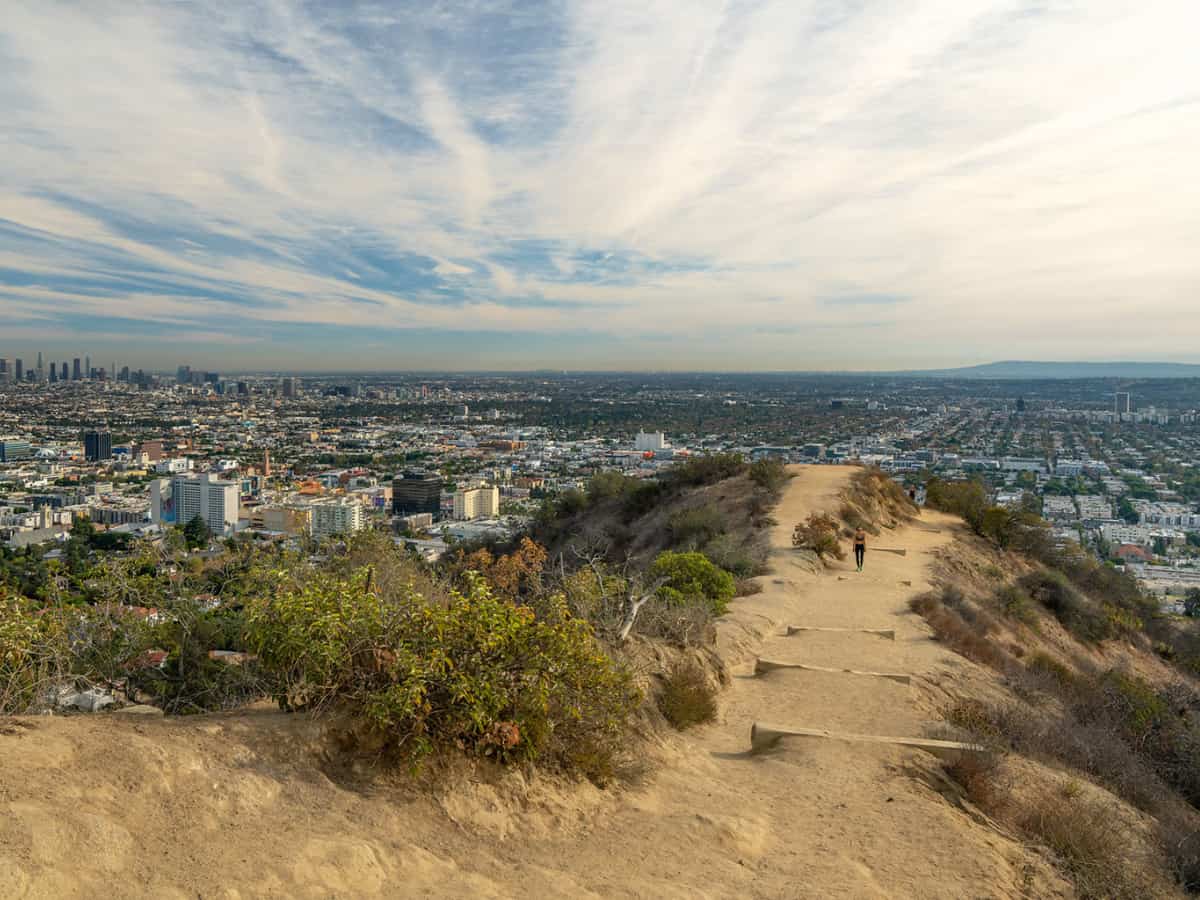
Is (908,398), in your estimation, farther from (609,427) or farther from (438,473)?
(438,473)

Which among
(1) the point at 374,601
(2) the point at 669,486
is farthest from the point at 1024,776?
(2) the point at 669,486

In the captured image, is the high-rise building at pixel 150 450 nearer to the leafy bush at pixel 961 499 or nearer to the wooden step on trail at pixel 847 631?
the leafy bush at pixel 961 499

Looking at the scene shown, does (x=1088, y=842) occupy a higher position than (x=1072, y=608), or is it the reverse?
(x=1088, y=842)

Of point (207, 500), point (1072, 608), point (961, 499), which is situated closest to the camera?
point (1072, 608)

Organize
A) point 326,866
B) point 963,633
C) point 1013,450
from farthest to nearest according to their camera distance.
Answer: point 1013,450
point 963,633
point 326,866

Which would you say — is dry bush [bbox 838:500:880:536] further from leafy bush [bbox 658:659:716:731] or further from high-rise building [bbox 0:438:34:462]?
high-rise building [bbox 0:438:34:462]

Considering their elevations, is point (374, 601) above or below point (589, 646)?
above

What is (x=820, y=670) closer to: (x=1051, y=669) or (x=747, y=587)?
(x=747, y=587)

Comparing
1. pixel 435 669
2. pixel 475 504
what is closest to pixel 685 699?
pixel 435 669
